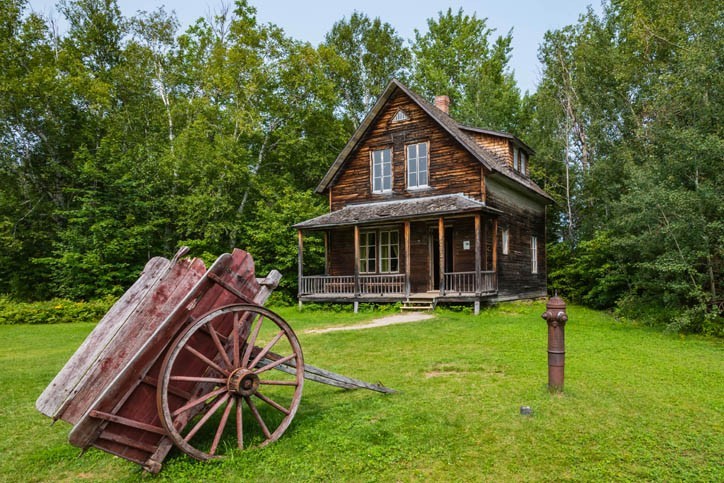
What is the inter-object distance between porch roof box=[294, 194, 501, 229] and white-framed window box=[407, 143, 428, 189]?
742 millimetres

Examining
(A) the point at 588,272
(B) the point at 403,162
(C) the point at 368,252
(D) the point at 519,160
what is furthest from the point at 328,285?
(A) the point at 588,272

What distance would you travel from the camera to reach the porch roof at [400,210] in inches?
628

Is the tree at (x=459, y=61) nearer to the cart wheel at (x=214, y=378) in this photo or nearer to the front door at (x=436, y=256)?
the front door at (x=436, y=256)

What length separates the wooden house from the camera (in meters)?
17.0

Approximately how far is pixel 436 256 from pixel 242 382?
15.2 metres

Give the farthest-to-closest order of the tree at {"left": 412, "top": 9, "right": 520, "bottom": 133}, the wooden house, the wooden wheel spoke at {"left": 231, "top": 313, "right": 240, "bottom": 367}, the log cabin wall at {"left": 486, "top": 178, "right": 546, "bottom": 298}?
the tree at {"left": 412, "top": 9, "right": 520, "bottom": 133} < the log cabin wall at {"left": 486, "top": 178, "right": 546, "bottom": 298} < the wooden house < the wooden wheel spoke at {"left": 231, "top": 313, "right": 240, "bottom": 367}

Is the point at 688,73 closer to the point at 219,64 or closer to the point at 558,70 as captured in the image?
the point at 558,70

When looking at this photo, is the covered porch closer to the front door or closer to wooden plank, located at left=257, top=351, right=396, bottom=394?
the front door

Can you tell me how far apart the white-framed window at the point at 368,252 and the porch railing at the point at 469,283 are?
3.57 meters

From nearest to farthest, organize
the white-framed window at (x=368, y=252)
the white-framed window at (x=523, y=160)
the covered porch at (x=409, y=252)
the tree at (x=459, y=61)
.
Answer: the covered porch at (x=409, y=252) < the white-framed window at (x=368, y=252) < the white-framed window at (x=523, y=160) < the tree at (x=459, y=61)

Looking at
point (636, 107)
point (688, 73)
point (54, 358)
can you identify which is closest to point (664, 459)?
point (54, 358)

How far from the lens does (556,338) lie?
18.4 feet

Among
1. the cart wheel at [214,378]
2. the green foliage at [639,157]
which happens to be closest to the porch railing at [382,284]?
the green foliage at [639,157]

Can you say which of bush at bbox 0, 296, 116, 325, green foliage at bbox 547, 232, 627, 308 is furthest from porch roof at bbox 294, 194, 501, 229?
bush at bbox 0, 296, 116, 325
